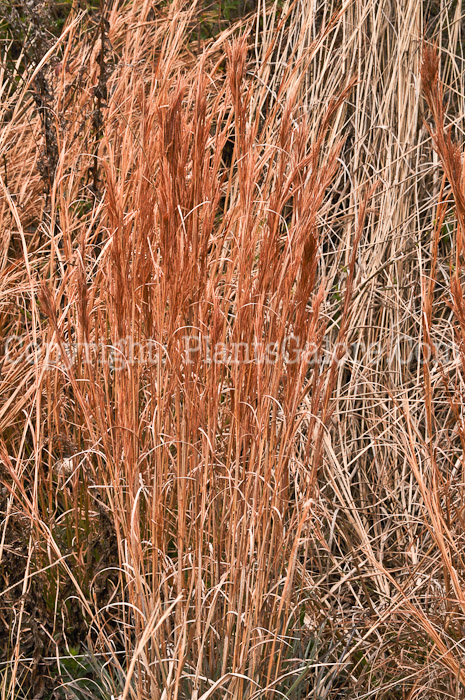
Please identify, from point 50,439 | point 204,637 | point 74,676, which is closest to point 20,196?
point 50,439

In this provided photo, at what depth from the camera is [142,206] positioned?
116 centimetres

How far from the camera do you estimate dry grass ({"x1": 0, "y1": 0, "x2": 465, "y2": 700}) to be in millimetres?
1139

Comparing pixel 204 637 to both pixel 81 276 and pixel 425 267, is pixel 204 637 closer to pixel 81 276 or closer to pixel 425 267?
pixel 81 276

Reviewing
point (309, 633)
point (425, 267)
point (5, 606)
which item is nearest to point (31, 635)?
point (5, 606)

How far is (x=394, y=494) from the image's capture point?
6.26ft

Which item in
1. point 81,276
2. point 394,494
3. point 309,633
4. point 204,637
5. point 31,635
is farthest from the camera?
point 394,494

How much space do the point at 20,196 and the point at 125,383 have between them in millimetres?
1244

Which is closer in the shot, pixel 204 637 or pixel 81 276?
pixel 81 276

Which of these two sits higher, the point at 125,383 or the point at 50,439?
the point at 125,383

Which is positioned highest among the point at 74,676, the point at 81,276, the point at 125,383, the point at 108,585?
the point at 81,276

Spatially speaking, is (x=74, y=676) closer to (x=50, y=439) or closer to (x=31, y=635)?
(x=31, y=635)

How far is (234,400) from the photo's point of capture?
120 centimetres

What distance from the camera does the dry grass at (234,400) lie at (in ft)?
3.74

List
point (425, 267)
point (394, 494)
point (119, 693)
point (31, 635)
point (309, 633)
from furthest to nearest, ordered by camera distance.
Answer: point (425, 267), point (394, 494), point (309, 633), point (31, 635), point (119, 693)
